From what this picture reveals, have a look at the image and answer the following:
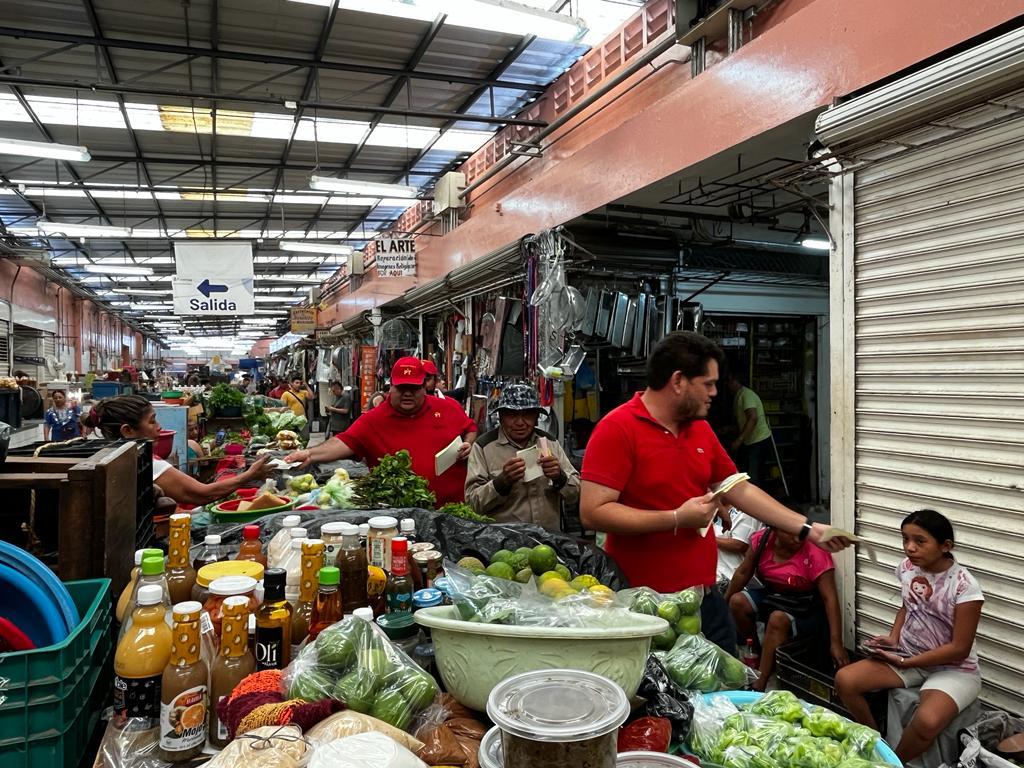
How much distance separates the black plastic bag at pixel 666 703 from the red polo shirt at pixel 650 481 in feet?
4.00

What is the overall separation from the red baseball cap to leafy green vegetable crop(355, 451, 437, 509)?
857 millimetres

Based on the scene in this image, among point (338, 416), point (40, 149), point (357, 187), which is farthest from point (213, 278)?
point (357, 187)

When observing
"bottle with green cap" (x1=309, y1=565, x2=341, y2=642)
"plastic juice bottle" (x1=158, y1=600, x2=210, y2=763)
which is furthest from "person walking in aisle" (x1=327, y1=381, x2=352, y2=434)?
"plastic juice bottle" (x1=158, y1=600, x2=210, y2=763)

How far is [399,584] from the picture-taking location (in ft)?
5.88

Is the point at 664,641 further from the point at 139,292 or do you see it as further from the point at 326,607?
the point at 139,292

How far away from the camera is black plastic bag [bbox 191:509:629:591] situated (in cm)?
251

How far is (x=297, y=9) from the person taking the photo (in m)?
6.62

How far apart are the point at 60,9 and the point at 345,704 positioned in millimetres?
7974

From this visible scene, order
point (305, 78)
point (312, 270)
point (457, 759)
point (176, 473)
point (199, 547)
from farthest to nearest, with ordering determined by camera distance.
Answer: point (312, 270) < point (305, 78) < point (176, 473) < point (199, 547) < point (457, 759)

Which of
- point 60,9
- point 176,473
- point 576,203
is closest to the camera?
point 176,473

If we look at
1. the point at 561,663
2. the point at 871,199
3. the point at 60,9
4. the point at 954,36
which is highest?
the point at 60,9

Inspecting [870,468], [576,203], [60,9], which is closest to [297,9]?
[60,9]

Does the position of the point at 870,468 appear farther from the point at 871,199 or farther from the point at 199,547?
the point at 199,547

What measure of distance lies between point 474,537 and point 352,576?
0.83 metres
